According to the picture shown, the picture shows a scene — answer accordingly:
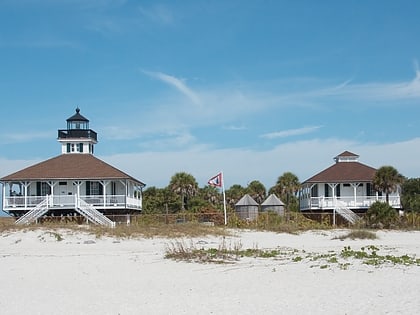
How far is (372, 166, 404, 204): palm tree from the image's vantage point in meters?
44.3

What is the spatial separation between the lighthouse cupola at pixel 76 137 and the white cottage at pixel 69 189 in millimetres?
2021

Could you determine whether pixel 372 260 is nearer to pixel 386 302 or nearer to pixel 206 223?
pixel 386 302

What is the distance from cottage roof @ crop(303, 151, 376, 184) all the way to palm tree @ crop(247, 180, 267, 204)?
12.8 m

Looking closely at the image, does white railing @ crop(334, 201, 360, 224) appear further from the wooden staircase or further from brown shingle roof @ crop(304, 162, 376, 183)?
the wooden staircase

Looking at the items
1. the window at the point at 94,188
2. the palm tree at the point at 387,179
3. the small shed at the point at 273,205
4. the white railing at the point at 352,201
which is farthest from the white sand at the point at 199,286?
the white railing at the point at 352,201

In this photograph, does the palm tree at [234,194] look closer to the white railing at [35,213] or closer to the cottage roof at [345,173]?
the cottage roof at [345,173]

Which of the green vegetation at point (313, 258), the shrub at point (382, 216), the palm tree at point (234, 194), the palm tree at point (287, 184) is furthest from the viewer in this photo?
the palm tree at point (234, 194)

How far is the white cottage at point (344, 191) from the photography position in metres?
48.4

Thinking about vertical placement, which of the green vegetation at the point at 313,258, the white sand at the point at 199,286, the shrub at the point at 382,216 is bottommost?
the white sand at the point at 199,286

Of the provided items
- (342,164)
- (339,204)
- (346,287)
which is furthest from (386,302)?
(342,164)

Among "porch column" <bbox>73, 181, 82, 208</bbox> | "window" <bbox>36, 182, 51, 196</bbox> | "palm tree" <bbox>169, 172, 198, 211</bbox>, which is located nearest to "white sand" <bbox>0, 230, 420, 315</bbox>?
"porch column" <bbox>73, 181, 82, 208</bbox>

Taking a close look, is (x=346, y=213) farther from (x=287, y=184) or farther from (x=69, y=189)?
(x=69, y=189)

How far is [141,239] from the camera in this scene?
1213 inches

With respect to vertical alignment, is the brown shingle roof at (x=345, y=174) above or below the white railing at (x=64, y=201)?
above
